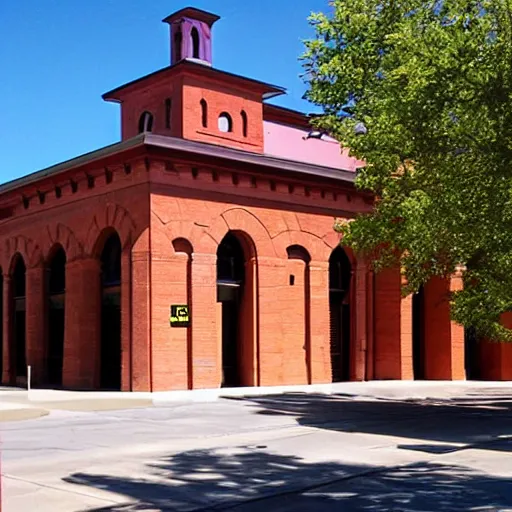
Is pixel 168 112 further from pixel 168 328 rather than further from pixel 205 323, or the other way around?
pixel 168 328

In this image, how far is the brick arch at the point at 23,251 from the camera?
30422 millimetres

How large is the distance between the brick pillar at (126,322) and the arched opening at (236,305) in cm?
327

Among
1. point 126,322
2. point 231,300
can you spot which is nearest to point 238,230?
point 231,300

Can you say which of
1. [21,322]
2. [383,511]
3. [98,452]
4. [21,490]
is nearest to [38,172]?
[21,322]

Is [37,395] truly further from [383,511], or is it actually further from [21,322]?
[383,511]

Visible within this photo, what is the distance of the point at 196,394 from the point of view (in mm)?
24344

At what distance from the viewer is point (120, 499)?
349 inches

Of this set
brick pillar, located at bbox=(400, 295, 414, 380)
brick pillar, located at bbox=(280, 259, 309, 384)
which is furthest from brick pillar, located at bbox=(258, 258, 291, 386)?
brick pillar, located at bbox=(400, 295, 414, 380)

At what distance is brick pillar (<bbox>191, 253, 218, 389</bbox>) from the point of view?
25875mm

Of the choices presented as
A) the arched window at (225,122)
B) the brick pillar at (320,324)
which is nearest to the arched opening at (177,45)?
the arched window at (225,122)

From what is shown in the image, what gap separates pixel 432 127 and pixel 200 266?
12636 mm

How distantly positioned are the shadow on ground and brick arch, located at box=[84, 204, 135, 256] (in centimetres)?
1487

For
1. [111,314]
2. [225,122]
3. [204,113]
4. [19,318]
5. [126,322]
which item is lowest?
[126,322]

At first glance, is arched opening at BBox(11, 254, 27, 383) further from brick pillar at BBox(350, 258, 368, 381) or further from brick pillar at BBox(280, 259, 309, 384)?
brick pillar at BBox(350, 258, 368, 381)
